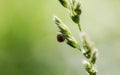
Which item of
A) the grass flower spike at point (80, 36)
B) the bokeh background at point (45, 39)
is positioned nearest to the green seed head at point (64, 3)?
the grass flower spike at point (80, 36)

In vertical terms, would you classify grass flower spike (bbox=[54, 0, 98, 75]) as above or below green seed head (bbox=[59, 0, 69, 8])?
below

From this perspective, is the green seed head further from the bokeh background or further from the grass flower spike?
the bokeh background

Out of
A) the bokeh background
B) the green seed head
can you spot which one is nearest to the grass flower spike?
the green seed head

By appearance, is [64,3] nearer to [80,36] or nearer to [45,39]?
[80,36]

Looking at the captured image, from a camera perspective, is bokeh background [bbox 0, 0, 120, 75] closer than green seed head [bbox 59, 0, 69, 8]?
No

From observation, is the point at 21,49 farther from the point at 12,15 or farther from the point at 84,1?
the point at 84,1

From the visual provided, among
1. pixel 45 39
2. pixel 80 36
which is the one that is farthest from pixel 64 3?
pixel 45 39

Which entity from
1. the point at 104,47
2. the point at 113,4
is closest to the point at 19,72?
the point at 104,47

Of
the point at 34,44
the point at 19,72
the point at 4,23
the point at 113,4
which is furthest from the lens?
the point at 113,4
